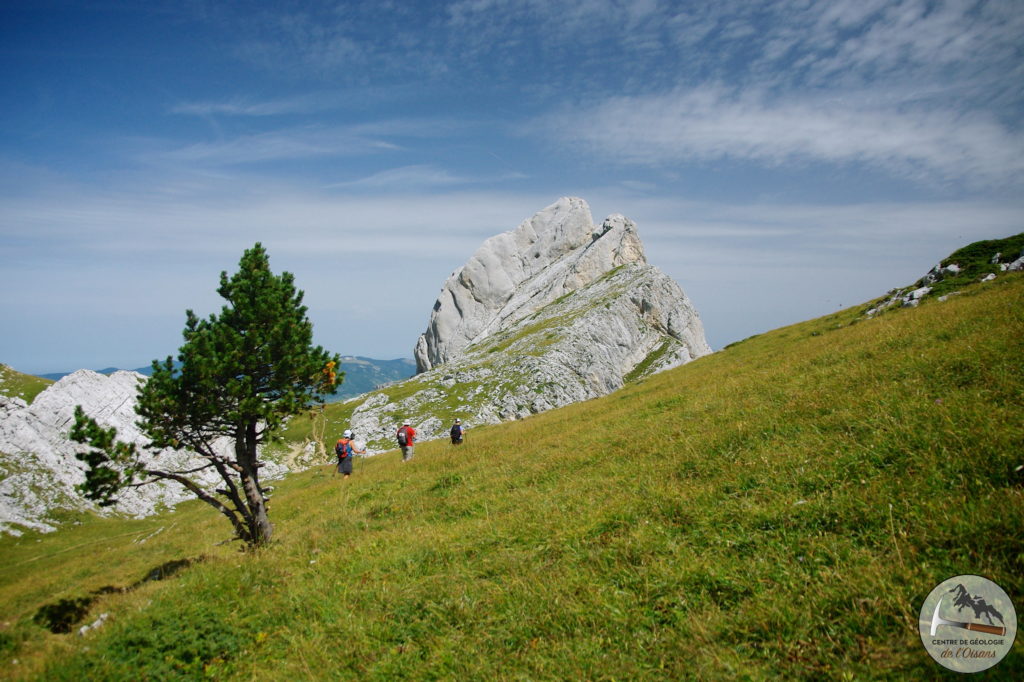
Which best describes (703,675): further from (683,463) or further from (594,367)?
(594,367)

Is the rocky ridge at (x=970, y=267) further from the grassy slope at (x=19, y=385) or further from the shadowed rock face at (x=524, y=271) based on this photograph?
the shadowed rock face at (x=524, y=271)

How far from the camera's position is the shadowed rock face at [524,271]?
136375 mm

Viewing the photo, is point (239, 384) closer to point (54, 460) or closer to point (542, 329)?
point (54, 460)

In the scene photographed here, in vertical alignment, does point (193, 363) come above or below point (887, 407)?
above

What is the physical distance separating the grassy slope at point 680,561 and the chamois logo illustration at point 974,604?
0.73ft

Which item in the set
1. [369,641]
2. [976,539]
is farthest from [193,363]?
[976,539]

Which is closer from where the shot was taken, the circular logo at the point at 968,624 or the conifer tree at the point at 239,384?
the circular logo at the point at 968,624

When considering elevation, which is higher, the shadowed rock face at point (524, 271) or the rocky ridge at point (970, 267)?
the shadowed rock face at point (524, 271)

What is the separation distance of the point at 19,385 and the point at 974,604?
282 feet

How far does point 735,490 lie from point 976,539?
3.53m

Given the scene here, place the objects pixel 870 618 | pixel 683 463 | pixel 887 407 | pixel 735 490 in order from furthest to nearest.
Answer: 1. pixel 683 463
2. pixel 887 407
3. pixel 735 490
4. pixel 870 618

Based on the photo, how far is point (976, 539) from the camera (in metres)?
5.34

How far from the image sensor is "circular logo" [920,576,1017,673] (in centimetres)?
426

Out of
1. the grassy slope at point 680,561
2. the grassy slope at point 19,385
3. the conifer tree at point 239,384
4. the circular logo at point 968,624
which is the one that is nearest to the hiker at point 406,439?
the conifer tree at point 239,384
